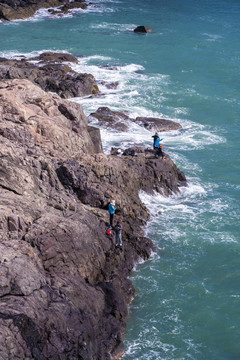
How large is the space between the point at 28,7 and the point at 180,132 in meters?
45.8

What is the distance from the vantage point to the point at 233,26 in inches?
2894

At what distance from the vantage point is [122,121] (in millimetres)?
39000

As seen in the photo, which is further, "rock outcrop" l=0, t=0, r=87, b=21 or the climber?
"rock outcrop" l=0, t=0, r=87, b=21

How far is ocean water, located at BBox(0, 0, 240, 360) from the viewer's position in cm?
1978

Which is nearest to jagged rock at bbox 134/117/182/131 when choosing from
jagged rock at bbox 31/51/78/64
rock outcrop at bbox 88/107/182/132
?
rock outcrop at bbox 88/107/182/132

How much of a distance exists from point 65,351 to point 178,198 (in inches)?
629

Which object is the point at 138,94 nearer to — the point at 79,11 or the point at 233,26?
the point at 233,26

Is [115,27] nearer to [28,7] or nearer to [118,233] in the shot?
[28,7]

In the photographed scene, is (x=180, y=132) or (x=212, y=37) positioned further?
(x=212, y=37)

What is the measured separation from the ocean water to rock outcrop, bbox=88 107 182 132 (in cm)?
74

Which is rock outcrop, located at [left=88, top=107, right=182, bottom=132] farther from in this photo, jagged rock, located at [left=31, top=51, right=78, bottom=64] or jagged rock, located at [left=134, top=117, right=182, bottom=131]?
jagged rock, located at [left=31, top=51, right=78, bottom=64]

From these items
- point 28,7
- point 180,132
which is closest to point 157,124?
point 180,132

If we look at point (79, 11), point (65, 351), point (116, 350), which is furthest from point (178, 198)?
point (79, 11)

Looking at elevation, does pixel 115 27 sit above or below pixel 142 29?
below
